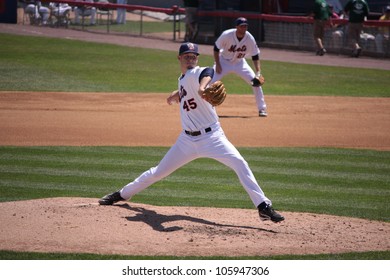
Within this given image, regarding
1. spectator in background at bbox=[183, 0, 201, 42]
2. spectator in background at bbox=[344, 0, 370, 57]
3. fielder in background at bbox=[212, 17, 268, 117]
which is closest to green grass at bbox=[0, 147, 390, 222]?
fielder in background at bbox=[212, 17, 268, 117]

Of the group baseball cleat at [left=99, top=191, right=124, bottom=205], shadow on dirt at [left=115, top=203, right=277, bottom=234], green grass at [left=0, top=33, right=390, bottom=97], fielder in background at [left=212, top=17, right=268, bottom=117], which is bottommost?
green grass at [left=0, top=33, right=390, bottom=97]

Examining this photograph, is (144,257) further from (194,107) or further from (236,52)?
(236,52)

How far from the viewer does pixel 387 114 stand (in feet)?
59.5

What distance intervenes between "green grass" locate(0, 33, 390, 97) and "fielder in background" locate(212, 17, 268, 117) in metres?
4.14

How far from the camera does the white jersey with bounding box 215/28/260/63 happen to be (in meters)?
16.8

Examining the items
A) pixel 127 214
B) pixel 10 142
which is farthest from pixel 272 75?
pixel 127 214

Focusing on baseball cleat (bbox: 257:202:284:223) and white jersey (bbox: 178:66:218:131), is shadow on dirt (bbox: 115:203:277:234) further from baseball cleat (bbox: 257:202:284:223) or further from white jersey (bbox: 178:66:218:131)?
white jersey (bbox: 178:66:218:131)

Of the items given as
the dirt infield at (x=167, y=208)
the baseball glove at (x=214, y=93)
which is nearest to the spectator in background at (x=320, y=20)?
the dirt infield at (x=167, y=208)

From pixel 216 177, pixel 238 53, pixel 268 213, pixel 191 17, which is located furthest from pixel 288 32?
pixel 268 213

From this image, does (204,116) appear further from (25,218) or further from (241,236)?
(25,218)

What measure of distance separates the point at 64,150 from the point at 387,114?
7.74 m

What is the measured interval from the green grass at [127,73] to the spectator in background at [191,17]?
2069 mm

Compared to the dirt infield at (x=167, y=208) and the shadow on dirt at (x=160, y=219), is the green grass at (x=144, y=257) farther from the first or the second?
the shadow on dirt at (x=160, y=219)
